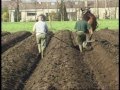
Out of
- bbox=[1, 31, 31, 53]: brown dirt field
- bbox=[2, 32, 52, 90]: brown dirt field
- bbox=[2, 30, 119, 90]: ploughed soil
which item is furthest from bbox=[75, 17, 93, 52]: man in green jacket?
bbox=[1, 31, 31, 53]: brown dirt field

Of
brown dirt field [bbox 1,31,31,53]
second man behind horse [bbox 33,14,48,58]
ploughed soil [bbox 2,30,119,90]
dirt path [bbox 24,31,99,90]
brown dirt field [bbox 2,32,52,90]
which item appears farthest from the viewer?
brown dirt field [bbox 1,31,31,53]

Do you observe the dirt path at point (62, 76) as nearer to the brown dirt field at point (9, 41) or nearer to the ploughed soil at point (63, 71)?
the ploughed soil at point (63, 71)

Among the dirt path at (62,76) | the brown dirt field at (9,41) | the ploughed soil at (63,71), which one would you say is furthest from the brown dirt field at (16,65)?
the brown dirt field at (9,41)

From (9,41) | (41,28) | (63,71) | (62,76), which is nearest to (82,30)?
(41,28)

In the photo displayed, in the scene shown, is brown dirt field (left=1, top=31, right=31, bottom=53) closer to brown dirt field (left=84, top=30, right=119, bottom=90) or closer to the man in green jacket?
the man in green jacket

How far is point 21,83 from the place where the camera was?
36.4 ft

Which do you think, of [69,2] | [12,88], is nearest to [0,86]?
[12,88]

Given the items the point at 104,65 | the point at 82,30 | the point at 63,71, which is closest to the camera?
the point at 63,71

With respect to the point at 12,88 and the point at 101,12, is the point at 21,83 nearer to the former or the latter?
the point at 12,88

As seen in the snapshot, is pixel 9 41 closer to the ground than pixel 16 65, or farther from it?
farther from it

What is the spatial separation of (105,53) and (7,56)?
3.54 m

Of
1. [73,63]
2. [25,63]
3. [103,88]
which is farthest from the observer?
[25,63]

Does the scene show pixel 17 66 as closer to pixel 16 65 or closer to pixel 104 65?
pixel 16 65

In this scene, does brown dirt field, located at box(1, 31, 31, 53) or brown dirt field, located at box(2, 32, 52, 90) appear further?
brown dirt field, located at box(1, 31, 31, 53)
